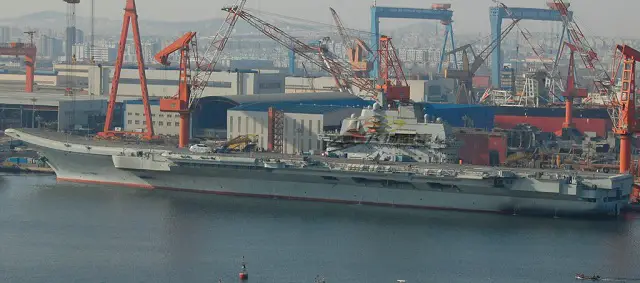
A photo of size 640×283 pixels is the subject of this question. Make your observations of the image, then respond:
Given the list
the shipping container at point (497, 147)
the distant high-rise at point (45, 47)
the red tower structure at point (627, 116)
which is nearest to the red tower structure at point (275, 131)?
the shipping container at point (497, 147)

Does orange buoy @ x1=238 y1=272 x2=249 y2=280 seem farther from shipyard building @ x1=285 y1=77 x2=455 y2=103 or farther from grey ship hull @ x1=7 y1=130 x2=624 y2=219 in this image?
shipyard building @ x1=285 y1=77 x2=455 y2=103

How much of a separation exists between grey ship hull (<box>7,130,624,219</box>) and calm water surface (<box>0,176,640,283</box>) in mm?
536

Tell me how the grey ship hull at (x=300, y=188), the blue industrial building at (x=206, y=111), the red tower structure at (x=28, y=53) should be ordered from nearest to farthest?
the grey ship hull at (x=300, y=188), the blue industrial building at (x=206, y=111), the red tower structure at (x=28, y=53)

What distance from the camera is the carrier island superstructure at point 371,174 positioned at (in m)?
45.6

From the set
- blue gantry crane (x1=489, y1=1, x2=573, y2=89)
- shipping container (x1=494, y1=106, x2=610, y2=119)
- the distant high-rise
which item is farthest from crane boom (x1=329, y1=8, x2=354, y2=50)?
the distant high-rise

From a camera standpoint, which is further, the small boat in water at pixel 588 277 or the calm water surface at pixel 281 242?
the calm water surface at pixel 281 242

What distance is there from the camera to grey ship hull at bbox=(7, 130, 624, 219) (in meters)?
46.0

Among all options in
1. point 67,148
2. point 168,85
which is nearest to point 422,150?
point 67,148

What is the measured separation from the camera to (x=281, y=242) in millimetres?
40500

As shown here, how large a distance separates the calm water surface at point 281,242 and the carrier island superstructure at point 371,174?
0.60m

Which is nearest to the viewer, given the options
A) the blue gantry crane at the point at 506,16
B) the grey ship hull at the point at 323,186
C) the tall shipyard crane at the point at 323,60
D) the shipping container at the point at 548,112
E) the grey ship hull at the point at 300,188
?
the grey ship hull at the point at 323,186

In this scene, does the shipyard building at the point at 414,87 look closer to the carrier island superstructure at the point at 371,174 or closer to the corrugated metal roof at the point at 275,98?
the corrugated metal roof at the point at 275,98

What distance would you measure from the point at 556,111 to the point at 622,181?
2914 centimetres

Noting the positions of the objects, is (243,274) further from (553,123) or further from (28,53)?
(28,53)
